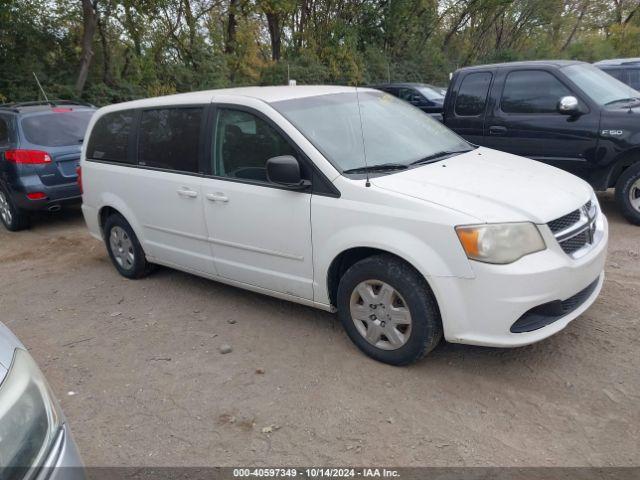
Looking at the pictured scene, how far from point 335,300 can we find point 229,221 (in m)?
1.01

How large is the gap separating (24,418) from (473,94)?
624 centimetres

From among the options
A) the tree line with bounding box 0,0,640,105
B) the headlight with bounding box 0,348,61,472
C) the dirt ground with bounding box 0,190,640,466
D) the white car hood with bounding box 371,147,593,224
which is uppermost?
the tree line with bounding box 0,0,640,105

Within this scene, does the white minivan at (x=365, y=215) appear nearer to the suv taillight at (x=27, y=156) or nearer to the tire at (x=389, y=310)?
the tire at (x=389, y=310)

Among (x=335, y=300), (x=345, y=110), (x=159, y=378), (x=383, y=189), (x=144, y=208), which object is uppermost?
(x=345, y=110)

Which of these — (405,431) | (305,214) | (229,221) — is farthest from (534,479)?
(229,221)

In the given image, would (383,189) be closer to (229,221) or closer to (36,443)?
(229,221)

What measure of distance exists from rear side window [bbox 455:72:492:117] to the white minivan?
8.00 feet

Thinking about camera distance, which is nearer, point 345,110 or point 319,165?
point 319,165

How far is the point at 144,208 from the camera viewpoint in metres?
4.95

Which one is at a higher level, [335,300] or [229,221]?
[229,221]

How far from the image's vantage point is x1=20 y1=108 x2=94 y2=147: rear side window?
290 inches

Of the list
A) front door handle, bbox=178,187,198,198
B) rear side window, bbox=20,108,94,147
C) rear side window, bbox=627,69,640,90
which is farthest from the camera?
rear side window, bbox=627,69,640,90

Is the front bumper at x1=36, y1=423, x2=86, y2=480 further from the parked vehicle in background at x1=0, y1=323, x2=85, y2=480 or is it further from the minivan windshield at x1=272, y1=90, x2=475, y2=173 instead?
the minivan windshield at x1=272, y1=90, x2=475, y2=173

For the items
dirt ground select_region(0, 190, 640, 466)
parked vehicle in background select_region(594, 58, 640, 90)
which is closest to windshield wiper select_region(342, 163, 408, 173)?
dirt ground select_region(0, 190, 640, 466)
